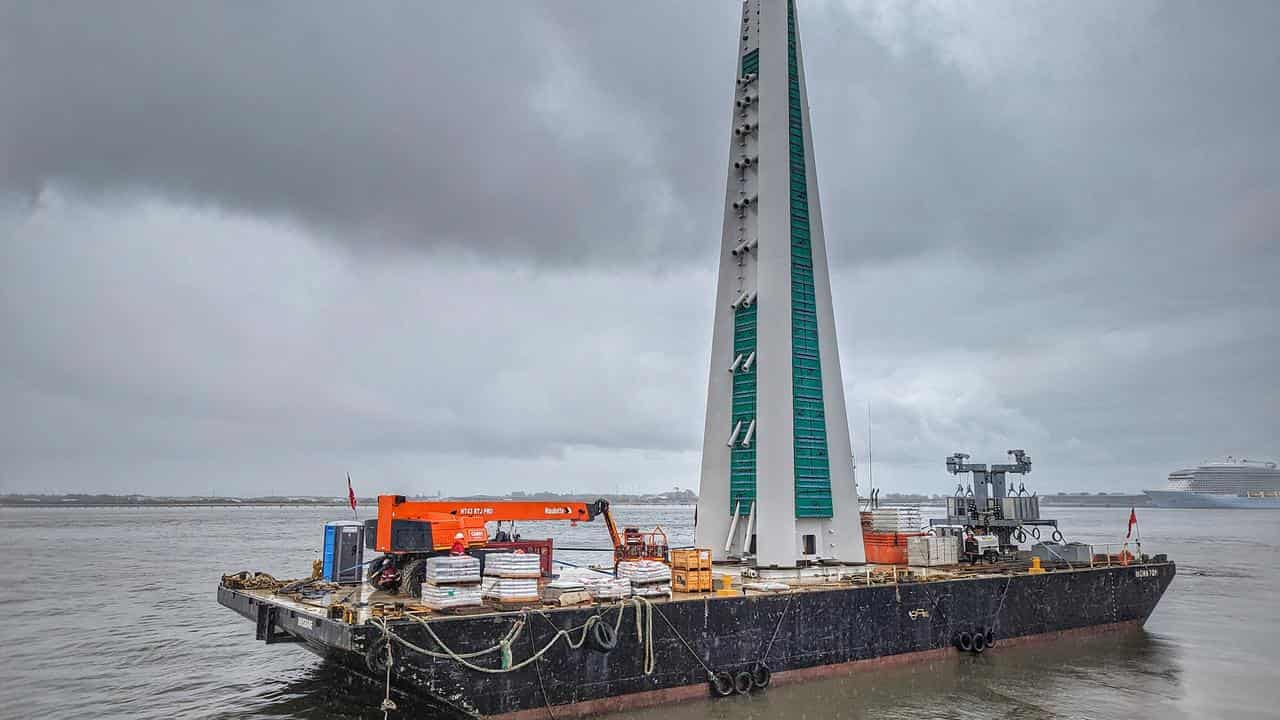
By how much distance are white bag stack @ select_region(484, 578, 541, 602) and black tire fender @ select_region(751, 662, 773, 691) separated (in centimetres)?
598

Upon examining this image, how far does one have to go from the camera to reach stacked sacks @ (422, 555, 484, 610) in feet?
53.1

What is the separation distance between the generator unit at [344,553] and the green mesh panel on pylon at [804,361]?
48.8 feet

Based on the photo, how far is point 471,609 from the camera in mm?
16297

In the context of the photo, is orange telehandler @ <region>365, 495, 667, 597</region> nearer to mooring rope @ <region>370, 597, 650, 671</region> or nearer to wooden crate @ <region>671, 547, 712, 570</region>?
wooden crate @ <region>671, 547, 712, 570</region>

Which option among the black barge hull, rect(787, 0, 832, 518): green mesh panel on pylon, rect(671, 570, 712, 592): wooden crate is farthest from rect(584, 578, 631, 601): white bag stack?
rect(787, 0, 832, 518): green mesh panel on pylon

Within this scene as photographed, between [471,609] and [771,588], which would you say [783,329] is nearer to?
[771,588]

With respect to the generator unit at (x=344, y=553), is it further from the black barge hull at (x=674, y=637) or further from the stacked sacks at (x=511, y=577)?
the stacked sacks at (x=511, y=577)

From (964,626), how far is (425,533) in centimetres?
1722

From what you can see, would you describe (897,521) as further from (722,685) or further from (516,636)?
(516,636)

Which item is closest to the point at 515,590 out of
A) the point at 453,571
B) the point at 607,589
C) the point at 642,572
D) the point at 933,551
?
the point at 453,571

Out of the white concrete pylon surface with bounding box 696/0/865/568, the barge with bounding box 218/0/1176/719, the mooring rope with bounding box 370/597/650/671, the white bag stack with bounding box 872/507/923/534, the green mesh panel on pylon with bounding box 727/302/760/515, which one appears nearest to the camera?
the mooring rope with bounding box 370/597/650/671

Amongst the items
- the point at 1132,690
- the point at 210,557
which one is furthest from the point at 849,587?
the point at 210,557

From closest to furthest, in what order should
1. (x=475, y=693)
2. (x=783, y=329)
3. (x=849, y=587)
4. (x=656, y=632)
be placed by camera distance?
(x=475, y=693) < (x=656, y=632) < (x=849, y=587) < (x=783, y=329)

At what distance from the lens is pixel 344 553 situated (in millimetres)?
21594
